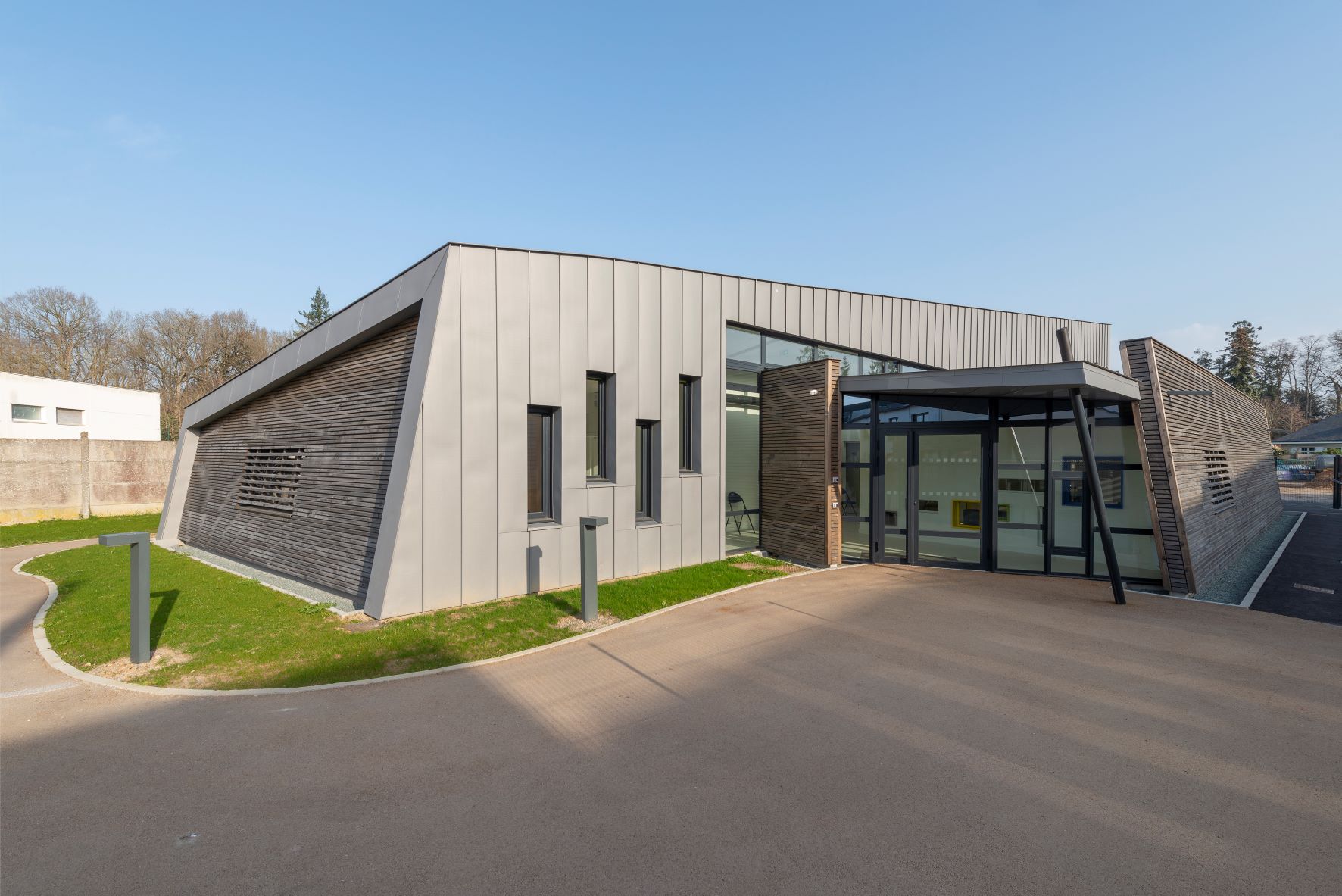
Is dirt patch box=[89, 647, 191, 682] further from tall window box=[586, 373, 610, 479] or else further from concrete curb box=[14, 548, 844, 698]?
tall window box=[586, 373, 610, 479]

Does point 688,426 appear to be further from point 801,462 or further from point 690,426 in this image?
point 801,462

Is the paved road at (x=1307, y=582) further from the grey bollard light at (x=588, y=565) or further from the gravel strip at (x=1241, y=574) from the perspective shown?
the grey bollard light at (x=588, y=565)

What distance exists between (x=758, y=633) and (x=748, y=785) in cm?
345

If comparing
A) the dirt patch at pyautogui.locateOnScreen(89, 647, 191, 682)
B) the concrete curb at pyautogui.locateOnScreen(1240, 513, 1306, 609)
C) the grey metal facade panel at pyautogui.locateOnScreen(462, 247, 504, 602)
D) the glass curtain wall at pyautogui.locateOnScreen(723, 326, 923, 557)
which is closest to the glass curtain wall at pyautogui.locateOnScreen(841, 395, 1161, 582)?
the glass curtain wall at pyautogui.locateOnScreen(723, 326, 923, 557)

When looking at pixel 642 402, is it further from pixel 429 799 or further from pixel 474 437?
pixel 429 799

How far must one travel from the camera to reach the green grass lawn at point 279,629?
20.0 ft

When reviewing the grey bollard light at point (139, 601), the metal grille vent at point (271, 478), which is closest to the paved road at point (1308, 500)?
the metal grille vent at point (271, 478)

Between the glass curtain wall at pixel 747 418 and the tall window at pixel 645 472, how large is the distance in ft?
6.17

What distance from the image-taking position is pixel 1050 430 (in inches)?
409

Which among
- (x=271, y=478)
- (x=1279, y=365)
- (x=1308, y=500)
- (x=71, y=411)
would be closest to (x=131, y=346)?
(x=71, y=411)

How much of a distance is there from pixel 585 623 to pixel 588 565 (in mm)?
734

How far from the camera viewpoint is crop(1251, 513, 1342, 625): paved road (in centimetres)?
845

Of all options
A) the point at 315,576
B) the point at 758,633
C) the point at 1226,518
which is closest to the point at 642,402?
the point at 758,633

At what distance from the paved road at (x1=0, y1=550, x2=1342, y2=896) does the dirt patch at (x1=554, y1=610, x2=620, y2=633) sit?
67 centimetres
